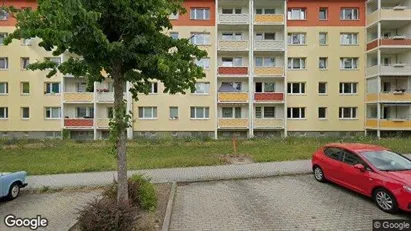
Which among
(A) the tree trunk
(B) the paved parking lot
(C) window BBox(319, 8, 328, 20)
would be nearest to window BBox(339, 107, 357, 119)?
(C) window BBox(319, 8, 328, 20)

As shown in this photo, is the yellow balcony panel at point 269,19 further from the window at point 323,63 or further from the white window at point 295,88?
the white window at point 295,88

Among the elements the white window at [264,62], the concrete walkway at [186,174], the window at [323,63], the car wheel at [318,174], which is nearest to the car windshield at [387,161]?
the car wheel at [318,174]

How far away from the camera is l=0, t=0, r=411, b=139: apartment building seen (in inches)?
1014

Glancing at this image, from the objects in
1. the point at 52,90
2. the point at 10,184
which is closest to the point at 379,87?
the point at 10,184

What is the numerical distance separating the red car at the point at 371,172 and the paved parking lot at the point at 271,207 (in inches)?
12.5

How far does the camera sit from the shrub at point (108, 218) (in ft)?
17.0

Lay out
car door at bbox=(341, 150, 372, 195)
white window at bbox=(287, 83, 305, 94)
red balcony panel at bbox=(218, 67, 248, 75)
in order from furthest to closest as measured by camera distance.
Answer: white window at bbox=(287, 83, 305, 94), red balcony panel at bbox=(218, 67, 248, 75), car door at bbox=(341, 150, 372, 195)

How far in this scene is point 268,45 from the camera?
2603 cm

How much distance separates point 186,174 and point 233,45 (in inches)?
704

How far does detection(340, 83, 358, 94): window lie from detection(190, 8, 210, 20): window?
14.8 meters

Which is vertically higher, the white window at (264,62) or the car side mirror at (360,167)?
the white window at (264,62)

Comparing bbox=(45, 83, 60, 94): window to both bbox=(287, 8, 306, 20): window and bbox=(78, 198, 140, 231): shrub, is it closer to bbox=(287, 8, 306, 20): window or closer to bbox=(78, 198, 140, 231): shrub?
bbox=(287, 8, 306, 20): window

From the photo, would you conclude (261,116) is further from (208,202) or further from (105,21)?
(105,21)

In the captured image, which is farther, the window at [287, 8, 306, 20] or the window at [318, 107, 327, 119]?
the window at [287, 8, 306, 20]
